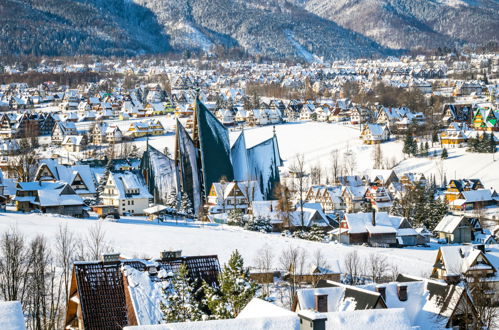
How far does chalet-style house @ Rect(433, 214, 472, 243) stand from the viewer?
41188mm

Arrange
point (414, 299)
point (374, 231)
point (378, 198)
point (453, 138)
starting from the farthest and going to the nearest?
1. point (453, 138)
2. point (378, 198)
3. point (374, 231)
4. point (414, 299)

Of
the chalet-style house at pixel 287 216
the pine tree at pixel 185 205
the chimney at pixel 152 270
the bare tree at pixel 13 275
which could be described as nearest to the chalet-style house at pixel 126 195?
the pine tree at pixel 185 205

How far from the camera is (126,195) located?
141 ft

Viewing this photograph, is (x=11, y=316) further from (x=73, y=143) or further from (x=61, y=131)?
(x=61, y=131)

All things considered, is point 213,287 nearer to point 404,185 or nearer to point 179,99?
point 404,185

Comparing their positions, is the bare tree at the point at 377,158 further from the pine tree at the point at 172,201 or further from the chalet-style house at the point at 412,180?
the pine tree at the point at 172,201

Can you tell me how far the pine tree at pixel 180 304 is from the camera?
50.2ft

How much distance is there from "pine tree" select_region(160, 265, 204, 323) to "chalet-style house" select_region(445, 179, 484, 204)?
38.7 metres

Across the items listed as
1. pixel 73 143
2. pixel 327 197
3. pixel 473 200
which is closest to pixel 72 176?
pixel 327 197

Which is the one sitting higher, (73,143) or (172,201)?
(73,143)

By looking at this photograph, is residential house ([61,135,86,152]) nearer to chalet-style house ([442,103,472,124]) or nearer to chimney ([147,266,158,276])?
chalet-style house ([442,103,472,124])

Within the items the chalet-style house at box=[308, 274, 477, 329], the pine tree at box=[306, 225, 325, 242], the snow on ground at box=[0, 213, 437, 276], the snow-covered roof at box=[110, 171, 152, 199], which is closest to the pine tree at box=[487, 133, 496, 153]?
the snow on ground at box=[0, 213, 437, 276]

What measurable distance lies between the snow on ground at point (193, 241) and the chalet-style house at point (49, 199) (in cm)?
184

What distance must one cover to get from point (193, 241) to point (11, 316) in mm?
22014
